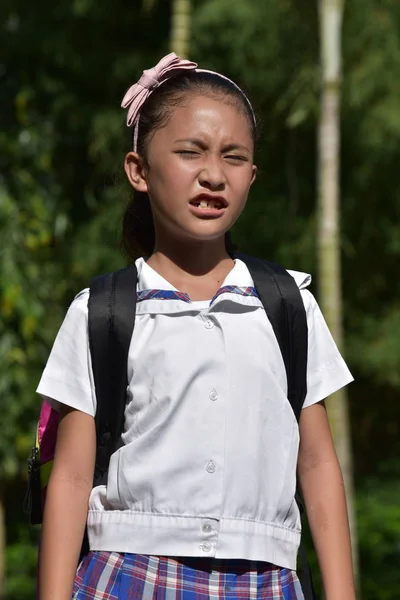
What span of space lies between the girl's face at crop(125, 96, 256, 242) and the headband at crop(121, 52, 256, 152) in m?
0.08

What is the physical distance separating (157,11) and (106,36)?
551 millimetres

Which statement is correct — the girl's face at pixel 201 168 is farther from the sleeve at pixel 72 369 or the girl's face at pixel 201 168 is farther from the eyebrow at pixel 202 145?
the sleeve at pixel 72 369

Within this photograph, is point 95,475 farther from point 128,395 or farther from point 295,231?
point 295,231

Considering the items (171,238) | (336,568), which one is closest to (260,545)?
(336,568)

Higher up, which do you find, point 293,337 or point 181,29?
point 181,29

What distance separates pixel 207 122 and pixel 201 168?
8 cm

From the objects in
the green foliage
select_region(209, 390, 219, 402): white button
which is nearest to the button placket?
select_region(209, 390, 219, 402): white button

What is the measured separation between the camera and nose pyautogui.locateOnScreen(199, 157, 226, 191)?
1.66m

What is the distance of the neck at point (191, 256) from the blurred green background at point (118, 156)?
4937 millimetres

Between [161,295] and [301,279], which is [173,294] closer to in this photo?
[161,295]

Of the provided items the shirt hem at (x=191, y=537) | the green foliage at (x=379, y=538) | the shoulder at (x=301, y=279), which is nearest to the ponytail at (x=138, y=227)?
the shoulder at (x=301, y=279)

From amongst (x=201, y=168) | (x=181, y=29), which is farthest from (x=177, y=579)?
(x=181, y=29)

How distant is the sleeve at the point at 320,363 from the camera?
1711 mm

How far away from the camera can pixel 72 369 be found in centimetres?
166
